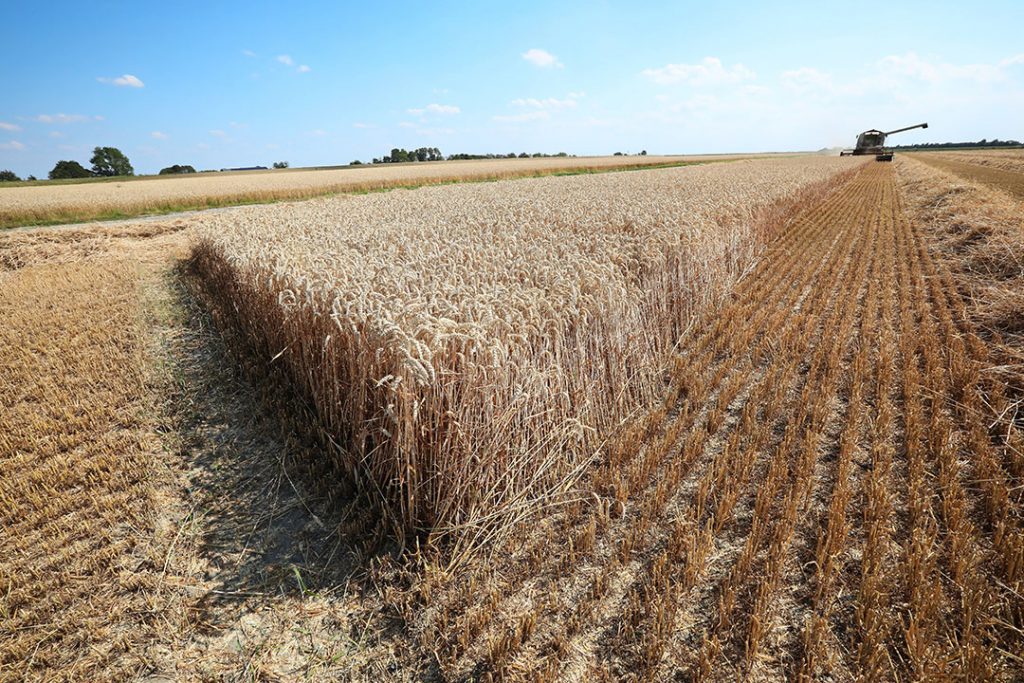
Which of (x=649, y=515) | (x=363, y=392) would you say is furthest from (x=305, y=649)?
(x=649, y=515)

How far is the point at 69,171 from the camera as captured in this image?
84.5m

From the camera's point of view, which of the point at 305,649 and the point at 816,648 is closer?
the point at 816,648

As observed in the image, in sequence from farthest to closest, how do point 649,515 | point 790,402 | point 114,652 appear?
point 790,402
point 649,515
point 114,652

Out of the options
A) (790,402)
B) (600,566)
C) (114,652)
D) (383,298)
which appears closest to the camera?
(114,652)

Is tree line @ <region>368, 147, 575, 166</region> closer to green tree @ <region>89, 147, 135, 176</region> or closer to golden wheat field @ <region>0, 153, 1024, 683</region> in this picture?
green tree @ <region>89, 147, 135, 176</region>

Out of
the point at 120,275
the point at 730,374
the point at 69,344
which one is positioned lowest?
the point at 730,374

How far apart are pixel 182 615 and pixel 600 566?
2599mm

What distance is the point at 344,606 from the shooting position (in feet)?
9.26

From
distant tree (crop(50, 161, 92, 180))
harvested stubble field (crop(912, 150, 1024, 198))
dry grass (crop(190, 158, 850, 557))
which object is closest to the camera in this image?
dry grass (crop(190, 158, 850, 557))

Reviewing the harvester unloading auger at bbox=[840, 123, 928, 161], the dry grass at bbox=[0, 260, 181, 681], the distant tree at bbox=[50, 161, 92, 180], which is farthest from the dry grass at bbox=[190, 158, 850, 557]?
the distant tree at bbox=[50, 161, 92, 180]

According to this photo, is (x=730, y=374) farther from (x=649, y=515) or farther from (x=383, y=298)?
(x=383, y=298)

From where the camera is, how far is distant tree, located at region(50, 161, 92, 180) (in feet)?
270

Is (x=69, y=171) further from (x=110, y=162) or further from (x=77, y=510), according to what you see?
(x=77, y=510)

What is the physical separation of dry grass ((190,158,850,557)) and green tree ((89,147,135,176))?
114079 millimetres
